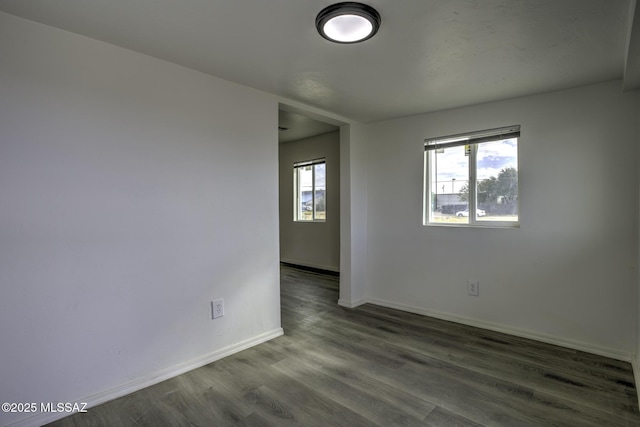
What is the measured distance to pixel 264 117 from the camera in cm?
291

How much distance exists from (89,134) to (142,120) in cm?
32

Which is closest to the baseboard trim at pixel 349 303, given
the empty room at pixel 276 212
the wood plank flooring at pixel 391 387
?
the empty room at pixel 276 212

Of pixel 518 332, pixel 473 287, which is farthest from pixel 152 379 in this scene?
pixel 518 332

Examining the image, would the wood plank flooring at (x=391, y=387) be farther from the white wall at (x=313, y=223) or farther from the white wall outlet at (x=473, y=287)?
the white wall at (x=313, y=223)

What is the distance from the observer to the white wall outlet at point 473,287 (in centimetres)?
329

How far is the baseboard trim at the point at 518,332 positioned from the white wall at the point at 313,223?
5.86 feet

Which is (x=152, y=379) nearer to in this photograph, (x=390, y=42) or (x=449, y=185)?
(x=390, y=42)

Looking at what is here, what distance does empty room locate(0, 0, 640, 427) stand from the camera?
1780 millimetres

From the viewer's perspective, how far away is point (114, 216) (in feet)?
6.81

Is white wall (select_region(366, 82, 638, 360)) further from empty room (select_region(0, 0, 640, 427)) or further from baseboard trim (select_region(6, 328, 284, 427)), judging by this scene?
baseboard trim (select_region(6, 328, 284, 427))

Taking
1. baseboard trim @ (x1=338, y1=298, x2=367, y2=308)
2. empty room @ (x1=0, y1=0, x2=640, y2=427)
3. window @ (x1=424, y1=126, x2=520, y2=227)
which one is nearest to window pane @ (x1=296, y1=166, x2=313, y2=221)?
baseboard trim @ (x1=338, y1=298, x2=367, y2=308)

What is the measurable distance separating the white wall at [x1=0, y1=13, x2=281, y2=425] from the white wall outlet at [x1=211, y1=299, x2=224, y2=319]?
4 centimetres

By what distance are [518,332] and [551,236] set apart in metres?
0.93

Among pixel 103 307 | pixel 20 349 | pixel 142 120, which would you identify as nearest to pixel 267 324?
pixel 103 307
